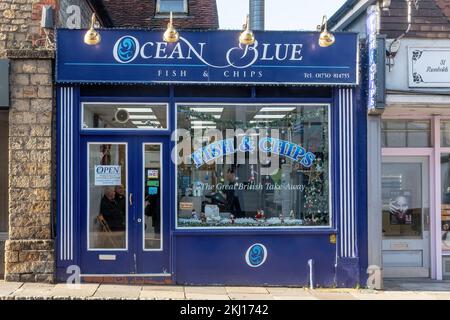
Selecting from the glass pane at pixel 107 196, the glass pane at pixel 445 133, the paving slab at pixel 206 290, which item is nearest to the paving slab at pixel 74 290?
the glass pane at pixel 107 196

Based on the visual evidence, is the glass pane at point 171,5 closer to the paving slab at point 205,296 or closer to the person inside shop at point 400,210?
the person inside shop at point 400,210

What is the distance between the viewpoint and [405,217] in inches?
400

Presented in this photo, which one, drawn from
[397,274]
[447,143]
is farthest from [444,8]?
[397,274]

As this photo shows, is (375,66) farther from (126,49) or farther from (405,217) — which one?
(126,49)

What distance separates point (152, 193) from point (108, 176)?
74cm

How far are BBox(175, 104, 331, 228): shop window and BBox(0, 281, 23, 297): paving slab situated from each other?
269 centimetres

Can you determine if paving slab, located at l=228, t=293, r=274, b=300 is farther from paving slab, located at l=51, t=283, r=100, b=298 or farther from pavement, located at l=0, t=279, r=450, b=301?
paving slab, located at l=51, t=283, r=100, b=298

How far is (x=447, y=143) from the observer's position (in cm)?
1020

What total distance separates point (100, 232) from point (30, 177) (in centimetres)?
136

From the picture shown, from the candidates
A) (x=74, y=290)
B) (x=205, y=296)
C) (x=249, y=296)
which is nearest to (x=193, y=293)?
(x=205, y=296)

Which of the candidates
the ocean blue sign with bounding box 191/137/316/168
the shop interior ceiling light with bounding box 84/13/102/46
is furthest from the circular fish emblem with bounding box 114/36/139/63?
the ocean blue sign with bounding box 191/137/316/168

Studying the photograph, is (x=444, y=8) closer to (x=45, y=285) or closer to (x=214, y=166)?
(x=214, y=166)

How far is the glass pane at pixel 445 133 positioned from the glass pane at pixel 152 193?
510 cm

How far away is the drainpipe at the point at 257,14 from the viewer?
1336cm
